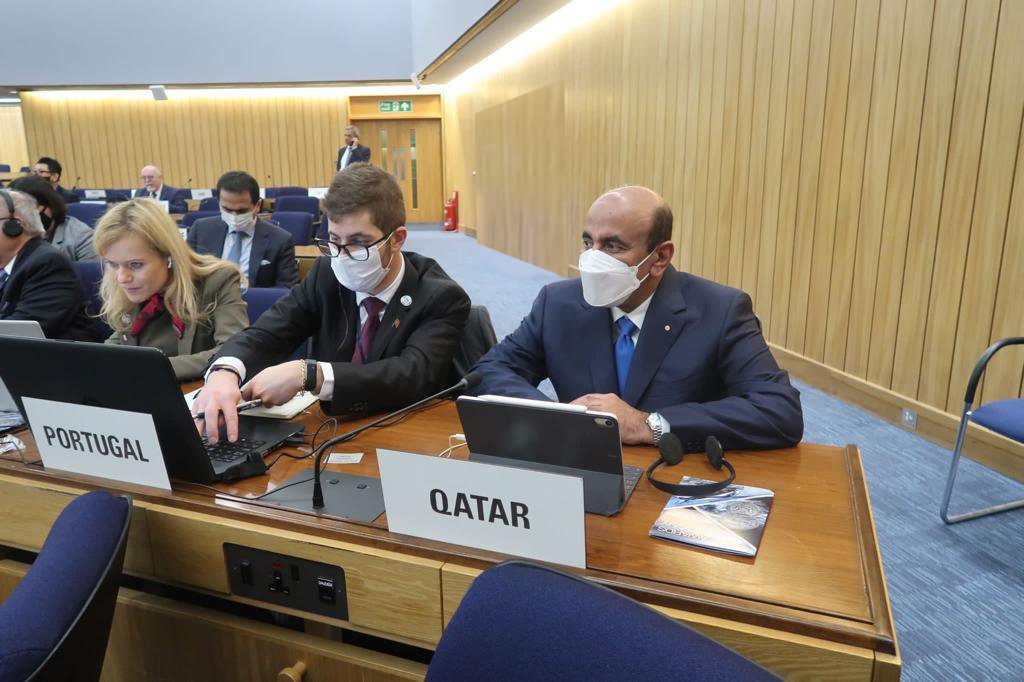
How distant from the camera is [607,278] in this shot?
5.88 feet

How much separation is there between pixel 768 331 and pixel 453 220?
10608mm

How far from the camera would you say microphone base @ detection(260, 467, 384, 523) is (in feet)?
3.98

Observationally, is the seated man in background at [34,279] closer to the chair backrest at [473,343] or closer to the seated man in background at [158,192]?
the chair backrest at [473,343]

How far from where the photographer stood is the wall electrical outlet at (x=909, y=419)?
339 cm

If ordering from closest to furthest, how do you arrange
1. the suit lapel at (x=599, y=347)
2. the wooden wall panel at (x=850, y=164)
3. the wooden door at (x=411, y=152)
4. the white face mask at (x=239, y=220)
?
the suit lapel at (x=599, y=347) → the wooden wall panel at (x=850, y=164) → the white face mask at (x=239, y=220) → the wooden door at (x=411, y=152)

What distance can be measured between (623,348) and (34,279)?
2.17 metres

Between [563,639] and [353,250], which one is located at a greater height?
[353,250]

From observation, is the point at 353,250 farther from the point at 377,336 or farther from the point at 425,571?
the point at 425,571

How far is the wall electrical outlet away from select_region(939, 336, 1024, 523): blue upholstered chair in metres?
0.74

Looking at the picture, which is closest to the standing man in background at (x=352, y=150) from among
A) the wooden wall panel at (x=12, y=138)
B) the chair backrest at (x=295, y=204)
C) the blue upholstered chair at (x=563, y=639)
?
the chair backrest at (x=295, y=204)

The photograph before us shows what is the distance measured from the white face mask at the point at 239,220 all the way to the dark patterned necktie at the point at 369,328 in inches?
104

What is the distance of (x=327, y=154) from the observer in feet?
45.3

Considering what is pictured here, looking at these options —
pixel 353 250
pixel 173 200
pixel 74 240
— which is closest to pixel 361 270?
pixel 353 250

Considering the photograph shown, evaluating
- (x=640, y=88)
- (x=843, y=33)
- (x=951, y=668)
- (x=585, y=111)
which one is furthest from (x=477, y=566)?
(x=585, y=111)
